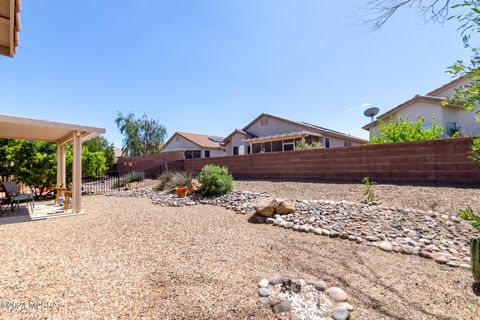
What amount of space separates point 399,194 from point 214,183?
6364 millimetres

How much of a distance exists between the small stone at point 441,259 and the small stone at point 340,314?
8.37ft

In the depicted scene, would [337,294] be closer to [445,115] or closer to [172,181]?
[172,181]

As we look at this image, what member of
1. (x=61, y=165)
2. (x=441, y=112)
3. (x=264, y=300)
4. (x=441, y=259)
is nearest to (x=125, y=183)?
(x=61, y=165)

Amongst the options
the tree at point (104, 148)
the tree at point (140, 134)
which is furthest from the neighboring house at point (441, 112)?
the tree at point (140, 134)

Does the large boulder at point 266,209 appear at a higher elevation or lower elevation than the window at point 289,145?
lower

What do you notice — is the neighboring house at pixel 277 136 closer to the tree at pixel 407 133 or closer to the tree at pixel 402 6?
the tree at pixel 407 133

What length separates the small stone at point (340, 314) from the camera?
237cm

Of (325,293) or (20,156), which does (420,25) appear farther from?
(20,156)

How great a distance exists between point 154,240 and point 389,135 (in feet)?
40.5

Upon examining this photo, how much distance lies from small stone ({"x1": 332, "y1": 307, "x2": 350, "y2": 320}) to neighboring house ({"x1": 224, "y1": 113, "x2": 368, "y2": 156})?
1568cm

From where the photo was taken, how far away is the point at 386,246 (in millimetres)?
4344

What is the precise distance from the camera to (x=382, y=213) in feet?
18.6

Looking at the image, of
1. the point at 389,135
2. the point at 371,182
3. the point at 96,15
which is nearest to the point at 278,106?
the point at 389,135

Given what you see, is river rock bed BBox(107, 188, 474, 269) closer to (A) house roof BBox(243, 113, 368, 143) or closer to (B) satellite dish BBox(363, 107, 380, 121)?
(B) satellite dish BBox(363, 107, 380, 121)
